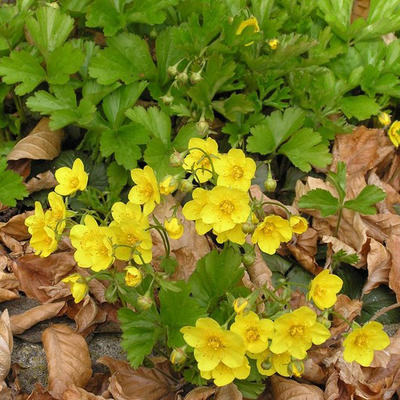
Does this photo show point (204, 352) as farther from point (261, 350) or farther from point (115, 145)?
point (115, 145)

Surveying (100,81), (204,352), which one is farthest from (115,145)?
(204,352)

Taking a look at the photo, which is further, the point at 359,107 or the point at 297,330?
the point at 359,107

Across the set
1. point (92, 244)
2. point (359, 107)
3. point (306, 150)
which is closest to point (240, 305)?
point (92, 244)

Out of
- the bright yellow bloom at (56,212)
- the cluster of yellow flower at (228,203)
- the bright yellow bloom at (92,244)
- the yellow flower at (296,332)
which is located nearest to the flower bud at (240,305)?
the yellow flower at (296,332)

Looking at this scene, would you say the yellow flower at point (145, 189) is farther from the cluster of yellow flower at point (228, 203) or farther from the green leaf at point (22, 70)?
the green leaf at point (22, 70)

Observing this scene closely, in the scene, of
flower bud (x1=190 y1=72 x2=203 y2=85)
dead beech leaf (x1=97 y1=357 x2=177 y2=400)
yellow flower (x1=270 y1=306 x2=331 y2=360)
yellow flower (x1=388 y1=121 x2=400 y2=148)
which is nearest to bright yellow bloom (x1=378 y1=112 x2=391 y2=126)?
yellow flower (x1=388 y1=121 x2=400 y2=148)

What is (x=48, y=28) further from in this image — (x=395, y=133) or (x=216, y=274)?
(x=395, y=133)

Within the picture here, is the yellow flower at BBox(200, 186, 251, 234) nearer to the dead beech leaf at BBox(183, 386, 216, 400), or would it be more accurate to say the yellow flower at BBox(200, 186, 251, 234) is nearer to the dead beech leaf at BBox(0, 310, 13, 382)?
the dead beech leaf at BBox(183, 386, 216, 400)
